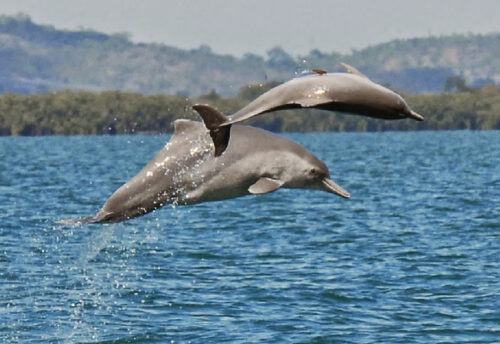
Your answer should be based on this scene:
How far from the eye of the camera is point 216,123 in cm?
1034

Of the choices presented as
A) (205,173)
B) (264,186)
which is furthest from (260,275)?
(264,186)

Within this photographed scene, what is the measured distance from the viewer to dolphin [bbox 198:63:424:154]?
9867mm

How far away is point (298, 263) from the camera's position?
32812mm

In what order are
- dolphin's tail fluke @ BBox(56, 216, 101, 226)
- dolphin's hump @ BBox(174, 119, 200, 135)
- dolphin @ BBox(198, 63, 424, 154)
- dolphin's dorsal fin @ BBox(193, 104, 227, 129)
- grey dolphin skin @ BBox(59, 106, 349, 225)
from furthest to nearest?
1. dolphin's hump @ BBox(174, 119, 200, 135)
2. grey dolphin skin @ BBox(59, 106, 349, 225)
3. dolphin's tail fluke @ BBox(56, 216, 101, 226)
4. dolphin's dorsal fin @ BBox(193, 104, 227, 129)
5. dolphin @ BBox(198, 63, 424, 154)

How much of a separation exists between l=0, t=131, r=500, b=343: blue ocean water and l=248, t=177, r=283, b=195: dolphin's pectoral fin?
6.91 ft

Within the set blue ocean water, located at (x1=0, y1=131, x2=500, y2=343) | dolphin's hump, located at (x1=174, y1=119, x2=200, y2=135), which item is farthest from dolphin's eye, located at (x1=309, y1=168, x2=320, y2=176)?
blue ocean water, located at (x1=0, y1=131, x2=500, y2=343)

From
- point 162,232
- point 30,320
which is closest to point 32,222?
point 162,232

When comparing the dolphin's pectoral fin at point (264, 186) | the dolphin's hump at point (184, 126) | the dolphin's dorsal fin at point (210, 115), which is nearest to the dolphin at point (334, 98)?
the dolphin's dorsal fin at point (210, 115)

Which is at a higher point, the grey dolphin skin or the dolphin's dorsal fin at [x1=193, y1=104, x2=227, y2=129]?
the dolphin's dorsal fin at [x1=193, y1=104, x2=227, y2=129]

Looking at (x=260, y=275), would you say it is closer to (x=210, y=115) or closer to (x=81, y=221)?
(x=81, y=221)

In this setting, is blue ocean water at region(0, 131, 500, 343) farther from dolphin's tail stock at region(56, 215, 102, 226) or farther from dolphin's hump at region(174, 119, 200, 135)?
dolphin's tail stock at region(56, 215, 102, 226)

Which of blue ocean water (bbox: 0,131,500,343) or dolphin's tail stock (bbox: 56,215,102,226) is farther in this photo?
blue ocean water (bbox: 0,131,500,343)

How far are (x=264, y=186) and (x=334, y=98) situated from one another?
6.08 feet

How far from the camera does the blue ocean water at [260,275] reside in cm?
2352
